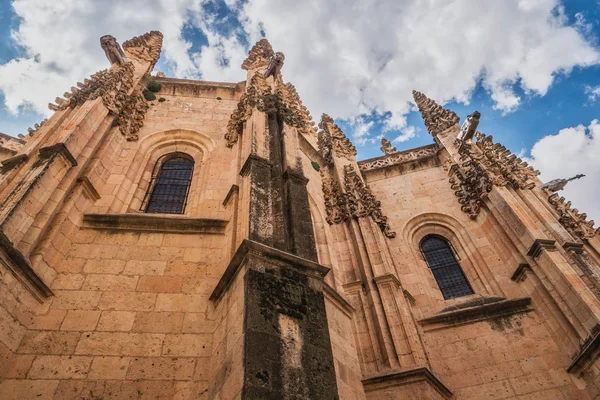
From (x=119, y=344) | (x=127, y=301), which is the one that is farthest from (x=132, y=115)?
(x=119, y=344)

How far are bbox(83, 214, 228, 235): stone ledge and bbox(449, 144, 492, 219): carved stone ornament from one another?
8304mm

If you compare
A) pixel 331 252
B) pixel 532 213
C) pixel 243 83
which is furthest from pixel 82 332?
pixel 532 213

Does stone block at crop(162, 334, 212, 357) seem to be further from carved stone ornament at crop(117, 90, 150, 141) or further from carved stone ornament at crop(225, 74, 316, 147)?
carved stone ornament at crop(117, 90, 150, 141)

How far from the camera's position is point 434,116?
14.8 meters

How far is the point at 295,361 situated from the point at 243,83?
10224 millimetres

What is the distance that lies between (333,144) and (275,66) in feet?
10.6

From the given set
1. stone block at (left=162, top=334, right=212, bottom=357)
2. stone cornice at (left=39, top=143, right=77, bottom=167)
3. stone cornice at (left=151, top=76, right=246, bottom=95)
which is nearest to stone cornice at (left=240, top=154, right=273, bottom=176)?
stone block at (left=162, top=334, right=212, bottom=357)

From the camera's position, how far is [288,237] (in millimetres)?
5543

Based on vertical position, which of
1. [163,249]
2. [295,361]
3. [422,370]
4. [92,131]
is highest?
[92,131]

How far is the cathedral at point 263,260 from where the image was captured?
14.5 feet

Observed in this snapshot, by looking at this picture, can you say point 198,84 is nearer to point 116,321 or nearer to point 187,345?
point 116,321

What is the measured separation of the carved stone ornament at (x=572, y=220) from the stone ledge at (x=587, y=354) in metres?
3.71

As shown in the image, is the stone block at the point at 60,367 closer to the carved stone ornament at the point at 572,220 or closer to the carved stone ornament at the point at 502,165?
the carved stone ornament at the point at 502,165

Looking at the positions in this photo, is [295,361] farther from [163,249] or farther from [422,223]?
[422,223]
